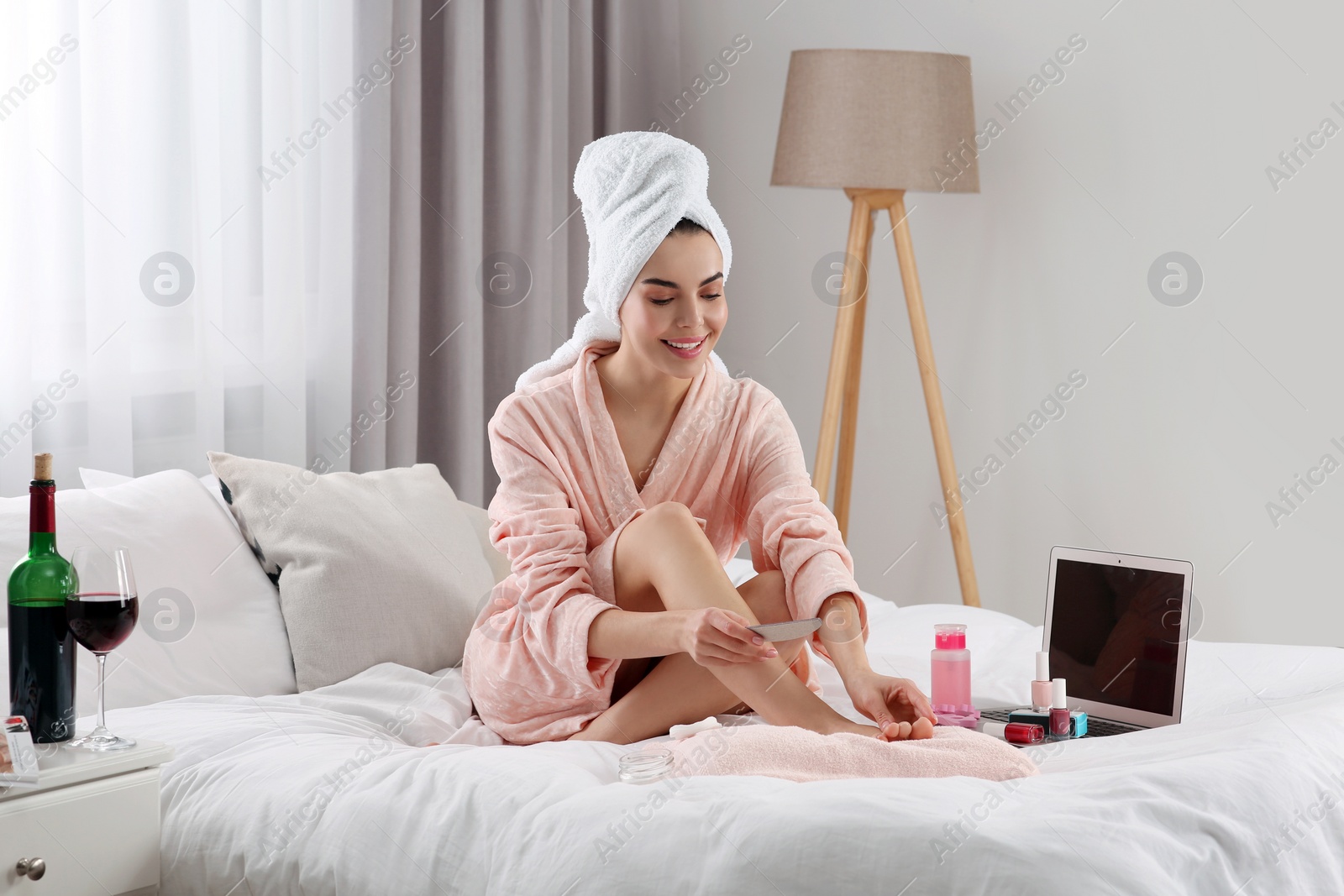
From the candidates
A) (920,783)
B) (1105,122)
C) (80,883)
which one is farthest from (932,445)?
(80,883)

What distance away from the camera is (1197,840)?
1.03m

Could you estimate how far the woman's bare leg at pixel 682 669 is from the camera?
1435mm

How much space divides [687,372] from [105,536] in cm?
83

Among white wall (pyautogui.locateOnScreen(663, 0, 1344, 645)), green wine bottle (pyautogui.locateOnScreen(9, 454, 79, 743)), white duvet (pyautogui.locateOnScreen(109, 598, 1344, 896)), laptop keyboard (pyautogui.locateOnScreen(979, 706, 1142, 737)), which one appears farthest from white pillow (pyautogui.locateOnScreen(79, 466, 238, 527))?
white wall (pyautogui.locateOnScreen(663, 0, 1344, 645))

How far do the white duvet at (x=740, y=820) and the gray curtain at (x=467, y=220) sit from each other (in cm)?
129

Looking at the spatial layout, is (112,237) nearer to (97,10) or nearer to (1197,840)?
(97,10)

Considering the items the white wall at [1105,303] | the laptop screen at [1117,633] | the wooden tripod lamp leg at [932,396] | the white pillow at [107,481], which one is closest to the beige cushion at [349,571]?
the white pillow at [107,481]

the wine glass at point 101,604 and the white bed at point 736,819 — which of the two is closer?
the white bed at point 736,819

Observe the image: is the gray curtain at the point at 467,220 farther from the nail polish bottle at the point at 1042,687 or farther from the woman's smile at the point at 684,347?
the nail polish bottle at the point at 1042,687

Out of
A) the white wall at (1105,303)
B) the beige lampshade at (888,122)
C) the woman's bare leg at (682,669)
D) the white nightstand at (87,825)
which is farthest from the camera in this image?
the beige lampshade at (888,122)

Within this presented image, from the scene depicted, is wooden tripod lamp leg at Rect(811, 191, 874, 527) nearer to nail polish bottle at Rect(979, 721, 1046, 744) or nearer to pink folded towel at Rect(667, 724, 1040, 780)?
nail polish bottle at Rect(979, 721, 1046, 744)

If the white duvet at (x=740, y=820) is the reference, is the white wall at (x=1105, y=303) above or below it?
above

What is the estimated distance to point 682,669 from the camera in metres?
1.51

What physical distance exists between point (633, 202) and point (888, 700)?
72 centimetres
